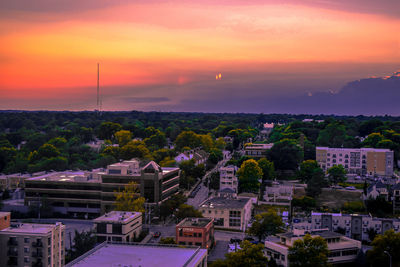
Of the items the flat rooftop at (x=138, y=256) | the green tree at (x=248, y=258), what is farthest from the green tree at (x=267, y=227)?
the flat rooftop at (x=138, y=256)

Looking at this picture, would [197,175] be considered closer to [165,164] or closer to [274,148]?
[165,164]

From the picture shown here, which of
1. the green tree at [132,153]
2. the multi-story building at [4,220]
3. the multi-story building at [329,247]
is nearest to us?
the multi-story building at [4,220]

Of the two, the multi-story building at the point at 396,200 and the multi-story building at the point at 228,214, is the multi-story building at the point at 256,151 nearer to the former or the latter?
the multi-story building at the point at 396,200

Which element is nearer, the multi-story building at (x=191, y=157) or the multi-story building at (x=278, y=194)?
the multi-story building at (x=278, y=194)

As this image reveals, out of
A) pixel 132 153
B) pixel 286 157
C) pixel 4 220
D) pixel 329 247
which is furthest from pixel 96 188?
pixel 286 157

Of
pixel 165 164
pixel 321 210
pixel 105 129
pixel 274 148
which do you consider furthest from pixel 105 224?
pixel 105 129

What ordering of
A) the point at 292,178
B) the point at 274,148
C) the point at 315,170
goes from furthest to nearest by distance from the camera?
the point at 274,148 → the point at 292,178 → the point at 315,170

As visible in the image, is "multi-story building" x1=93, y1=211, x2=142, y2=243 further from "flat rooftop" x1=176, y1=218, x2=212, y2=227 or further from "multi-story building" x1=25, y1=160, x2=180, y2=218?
"multi-story building" x1=25, y1=160, x2=180, y2=218
